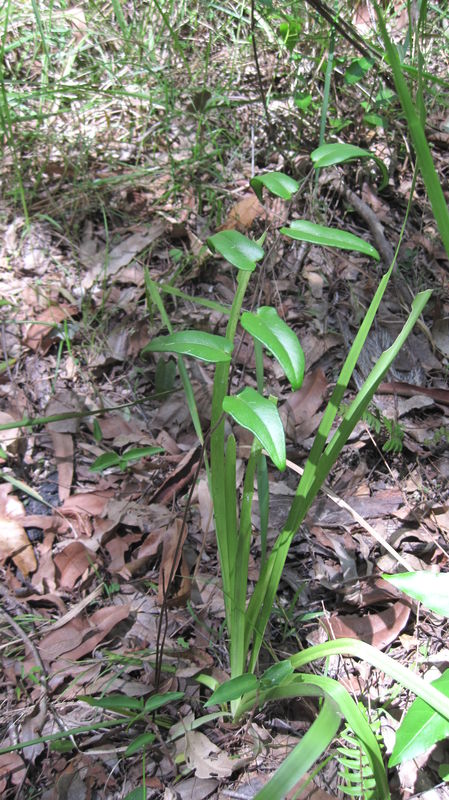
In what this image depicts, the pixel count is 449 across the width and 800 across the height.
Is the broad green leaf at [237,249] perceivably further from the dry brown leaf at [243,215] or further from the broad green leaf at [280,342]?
the dry brown leaf at [243,215]

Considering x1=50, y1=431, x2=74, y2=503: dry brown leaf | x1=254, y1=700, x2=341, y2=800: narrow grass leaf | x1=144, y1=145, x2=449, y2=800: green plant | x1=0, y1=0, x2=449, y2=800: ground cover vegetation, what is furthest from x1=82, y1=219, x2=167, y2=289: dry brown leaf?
x1=254, y1=700, x2=341, y2=800: narrow grass leaf

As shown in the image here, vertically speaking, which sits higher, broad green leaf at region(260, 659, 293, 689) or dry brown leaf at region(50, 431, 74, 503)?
broad green leaf at region(260, 659, 293, 689)

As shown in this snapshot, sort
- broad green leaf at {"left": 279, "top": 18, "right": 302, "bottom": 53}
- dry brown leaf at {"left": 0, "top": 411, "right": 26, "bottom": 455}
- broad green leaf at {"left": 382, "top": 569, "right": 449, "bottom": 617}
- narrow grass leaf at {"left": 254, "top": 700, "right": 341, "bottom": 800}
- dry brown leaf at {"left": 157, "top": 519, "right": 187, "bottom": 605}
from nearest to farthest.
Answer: narrow grass leaf at {"left": 254, "top": 700, "right": 341, "bottom": 800}
broad green leaf at {"left": 382, "top": 569, "right": 449, "bottom": 617}
dry brown leaf at {"left": 157, "top": 519, "right": 187, "bottom": 605}
dry brown leaf at {"left": 0, "top": 411, "right": 26, "bottom": 455}
broad green leaf at {"left": 279, "top": 18, "right": 302, "bottom": 53}

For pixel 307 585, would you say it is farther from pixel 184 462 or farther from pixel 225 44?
pixel 225 44

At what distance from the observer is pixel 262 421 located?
617mm

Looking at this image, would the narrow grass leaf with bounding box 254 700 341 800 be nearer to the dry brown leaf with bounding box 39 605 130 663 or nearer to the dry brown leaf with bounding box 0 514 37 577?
the dry brown leaf with bounding box 39 605 130 663

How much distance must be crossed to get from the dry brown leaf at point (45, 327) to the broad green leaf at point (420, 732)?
1.28m

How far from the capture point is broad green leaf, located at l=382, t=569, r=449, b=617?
83 cm

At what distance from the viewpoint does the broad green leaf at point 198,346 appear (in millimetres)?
663

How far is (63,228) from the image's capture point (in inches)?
74.8

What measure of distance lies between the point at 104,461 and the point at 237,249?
80 cm

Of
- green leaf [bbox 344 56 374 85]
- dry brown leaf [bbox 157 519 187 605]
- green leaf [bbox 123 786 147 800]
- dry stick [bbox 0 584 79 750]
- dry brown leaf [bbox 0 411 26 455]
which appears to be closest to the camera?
green leaf [bbox 123 786 147 800]

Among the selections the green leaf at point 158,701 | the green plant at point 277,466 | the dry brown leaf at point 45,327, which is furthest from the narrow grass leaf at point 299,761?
the dry brown leaf at point 45,327

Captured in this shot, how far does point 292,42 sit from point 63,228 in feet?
2.91
